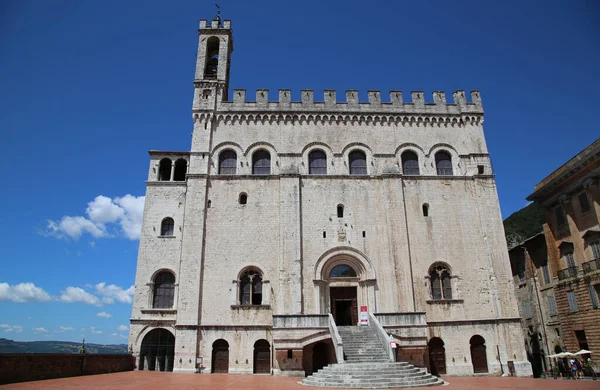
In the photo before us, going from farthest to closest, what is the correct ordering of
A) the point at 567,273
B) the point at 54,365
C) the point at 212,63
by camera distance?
the point at 212,63 < the point at 567,273 < the point at 54,365

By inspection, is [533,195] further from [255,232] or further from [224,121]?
[224,121]

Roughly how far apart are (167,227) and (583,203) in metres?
27.0

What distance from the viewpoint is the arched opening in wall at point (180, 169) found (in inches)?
1096

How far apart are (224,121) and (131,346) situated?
50.7 feet

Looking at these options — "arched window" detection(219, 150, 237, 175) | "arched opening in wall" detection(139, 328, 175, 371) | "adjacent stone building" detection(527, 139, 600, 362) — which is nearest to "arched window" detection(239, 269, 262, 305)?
"arched opening in wall" detection(139, 328, 175, 371)

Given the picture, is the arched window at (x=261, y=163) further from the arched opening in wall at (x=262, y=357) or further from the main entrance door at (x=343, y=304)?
the arched opening in wall at (x=262, y=357)

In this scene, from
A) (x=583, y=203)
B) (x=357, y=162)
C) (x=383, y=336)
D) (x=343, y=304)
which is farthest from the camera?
(x=357, y=162)

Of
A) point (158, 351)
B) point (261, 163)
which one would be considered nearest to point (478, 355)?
point (261, 163)

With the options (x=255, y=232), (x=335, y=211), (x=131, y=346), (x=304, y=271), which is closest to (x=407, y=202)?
(x=335, y=211)

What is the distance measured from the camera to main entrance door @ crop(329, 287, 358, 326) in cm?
2470

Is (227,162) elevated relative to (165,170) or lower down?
elevated

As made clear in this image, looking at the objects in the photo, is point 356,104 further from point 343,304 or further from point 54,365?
point 54,365

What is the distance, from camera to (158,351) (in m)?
23.9

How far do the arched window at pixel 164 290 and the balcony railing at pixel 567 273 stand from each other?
25.9 meters
